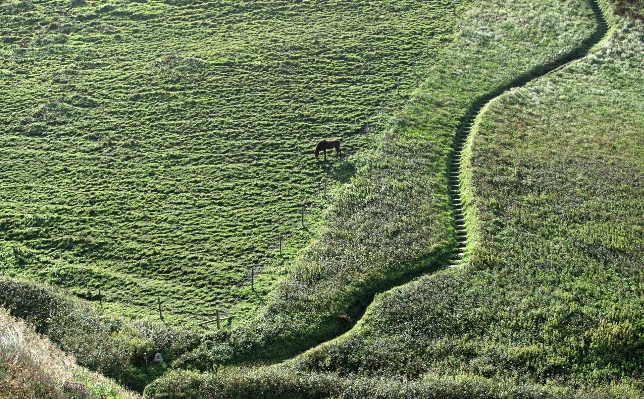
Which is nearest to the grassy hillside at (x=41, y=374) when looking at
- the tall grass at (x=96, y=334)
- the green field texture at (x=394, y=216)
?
the tall grass at (x=96, y=334)

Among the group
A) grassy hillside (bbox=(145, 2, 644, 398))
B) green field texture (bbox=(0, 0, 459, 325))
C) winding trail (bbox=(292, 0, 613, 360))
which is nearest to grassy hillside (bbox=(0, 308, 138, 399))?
grassy hillside (bbox=(145, 2, 644, 398))

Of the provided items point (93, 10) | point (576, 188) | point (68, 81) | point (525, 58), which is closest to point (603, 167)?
point (576, 188)

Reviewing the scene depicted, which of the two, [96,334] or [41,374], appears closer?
[41,374]

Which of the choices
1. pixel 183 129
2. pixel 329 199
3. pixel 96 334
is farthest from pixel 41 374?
pixel 183 129

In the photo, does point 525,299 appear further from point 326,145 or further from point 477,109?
point 477,109

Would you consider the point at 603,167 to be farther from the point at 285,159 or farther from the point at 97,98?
the point at 97,98

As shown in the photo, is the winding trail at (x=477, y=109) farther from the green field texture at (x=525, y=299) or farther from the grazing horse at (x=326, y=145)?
the grazing horse at (x=326, y=145)

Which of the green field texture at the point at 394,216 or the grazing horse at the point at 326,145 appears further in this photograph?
the grazing horse at the point at 326,145

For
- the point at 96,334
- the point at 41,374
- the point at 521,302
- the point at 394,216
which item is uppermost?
the point at 41,374
